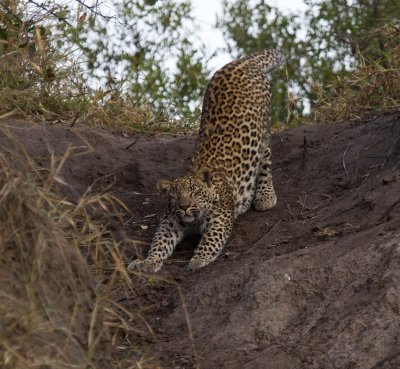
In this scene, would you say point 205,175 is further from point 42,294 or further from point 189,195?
point 42,294

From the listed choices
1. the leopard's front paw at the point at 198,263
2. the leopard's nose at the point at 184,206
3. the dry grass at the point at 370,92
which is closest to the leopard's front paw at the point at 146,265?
the leopard's front paw at the point at 198,263

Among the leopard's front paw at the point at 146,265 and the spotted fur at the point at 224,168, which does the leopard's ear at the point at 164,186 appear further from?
the leopard's front paw at the point at 146,265

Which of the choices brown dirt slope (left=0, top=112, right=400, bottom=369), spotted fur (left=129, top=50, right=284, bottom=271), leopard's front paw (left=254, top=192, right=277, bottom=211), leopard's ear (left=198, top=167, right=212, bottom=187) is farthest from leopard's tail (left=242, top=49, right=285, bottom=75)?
leopard's ear (left=198, top=167, right=212, bottom=187)

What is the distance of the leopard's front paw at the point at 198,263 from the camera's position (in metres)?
9.16

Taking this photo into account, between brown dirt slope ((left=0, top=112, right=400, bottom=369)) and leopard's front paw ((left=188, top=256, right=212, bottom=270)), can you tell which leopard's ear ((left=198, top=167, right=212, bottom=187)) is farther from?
leopard's front paw ((left=188, top=256, right=212, bottom=270))

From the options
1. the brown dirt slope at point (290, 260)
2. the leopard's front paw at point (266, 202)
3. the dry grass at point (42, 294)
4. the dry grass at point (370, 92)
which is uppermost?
the dry grass at point (42, 294)

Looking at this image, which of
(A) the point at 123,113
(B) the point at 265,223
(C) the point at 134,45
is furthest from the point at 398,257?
(C) the point at 134,45

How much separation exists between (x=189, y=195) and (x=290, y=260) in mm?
1899

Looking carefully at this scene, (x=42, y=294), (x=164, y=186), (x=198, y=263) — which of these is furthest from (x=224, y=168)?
(x=42, y=294)

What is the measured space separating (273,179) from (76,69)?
2.49 meters

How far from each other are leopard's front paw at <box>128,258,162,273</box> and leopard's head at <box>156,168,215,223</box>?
0.62m

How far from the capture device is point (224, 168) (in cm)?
1041

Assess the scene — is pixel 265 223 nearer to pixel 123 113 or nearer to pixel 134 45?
pixel 123 113

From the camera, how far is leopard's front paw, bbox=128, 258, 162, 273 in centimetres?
909
